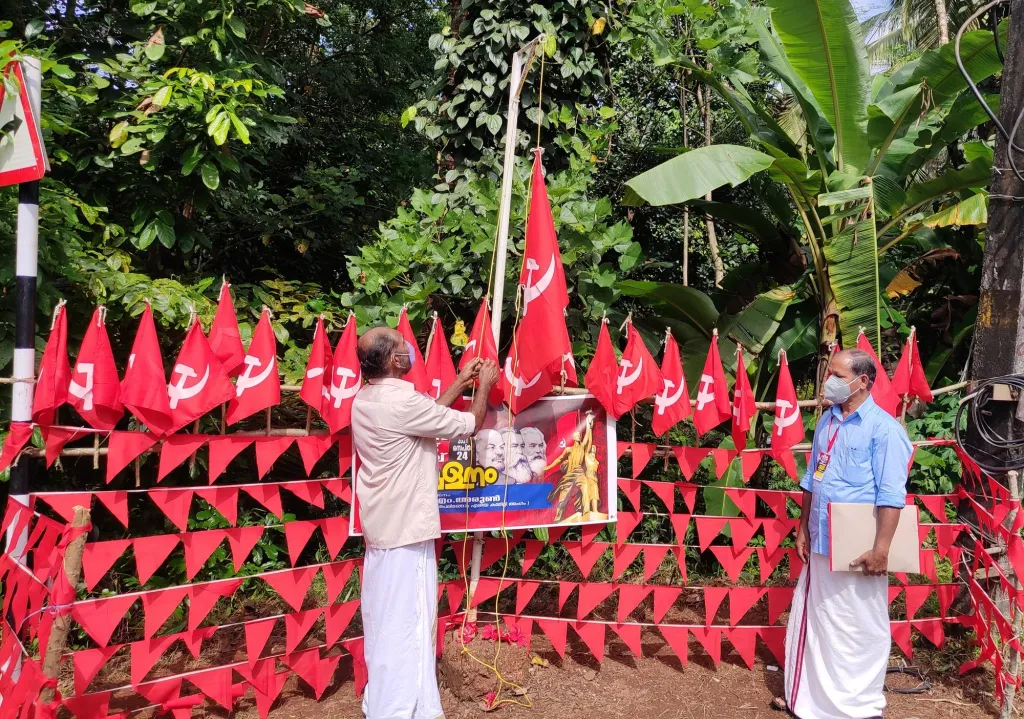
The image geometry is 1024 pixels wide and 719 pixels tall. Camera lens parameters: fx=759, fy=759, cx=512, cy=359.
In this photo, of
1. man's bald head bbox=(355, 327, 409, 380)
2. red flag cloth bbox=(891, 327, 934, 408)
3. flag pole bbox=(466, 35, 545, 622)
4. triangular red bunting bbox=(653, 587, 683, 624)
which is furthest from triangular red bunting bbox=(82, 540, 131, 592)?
red flag cloth bbox=(891, 327, 934, 408)

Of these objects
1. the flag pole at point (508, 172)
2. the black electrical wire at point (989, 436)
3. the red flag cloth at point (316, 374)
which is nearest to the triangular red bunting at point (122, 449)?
the red flag cloth at point (316, 374)

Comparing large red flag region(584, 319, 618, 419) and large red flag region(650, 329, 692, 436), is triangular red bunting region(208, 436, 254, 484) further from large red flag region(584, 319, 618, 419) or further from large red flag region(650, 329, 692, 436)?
large red flag region(650, 329, 692, 436)

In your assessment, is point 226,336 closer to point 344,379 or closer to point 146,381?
point 146,381

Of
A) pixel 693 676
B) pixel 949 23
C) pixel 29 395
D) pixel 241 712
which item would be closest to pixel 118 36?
pixel 29 395

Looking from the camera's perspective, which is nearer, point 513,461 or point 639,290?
point 513,461

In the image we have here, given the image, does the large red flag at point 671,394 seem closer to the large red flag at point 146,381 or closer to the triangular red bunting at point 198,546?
the triangular red bunting at point 198,546

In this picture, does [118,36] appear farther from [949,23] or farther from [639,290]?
[949,23]

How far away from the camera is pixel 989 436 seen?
14.3 ft

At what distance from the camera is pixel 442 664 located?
4059mm

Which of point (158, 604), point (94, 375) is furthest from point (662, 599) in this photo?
point (94, 375)

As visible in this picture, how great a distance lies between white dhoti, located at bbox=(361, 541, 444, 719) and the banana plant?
2770 millimetres

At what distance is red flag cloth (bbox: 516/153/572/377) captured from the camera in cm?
377

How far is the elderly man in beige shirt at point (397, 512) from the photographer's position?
3.34 m

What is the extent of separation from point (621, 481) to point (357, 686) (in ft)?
6.00
